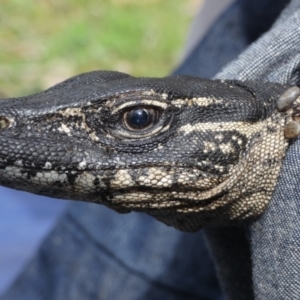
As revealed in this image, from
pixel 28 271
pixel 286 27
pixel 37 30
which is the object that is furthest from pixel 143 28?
pixel 286 27

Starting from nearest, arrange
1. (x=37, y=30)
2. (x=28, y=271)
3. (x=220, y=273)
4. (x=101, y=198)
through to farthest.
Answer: (x=101, y=198)
(x=220, y=273)
(x=28, y=271)
(x=37, y=30)

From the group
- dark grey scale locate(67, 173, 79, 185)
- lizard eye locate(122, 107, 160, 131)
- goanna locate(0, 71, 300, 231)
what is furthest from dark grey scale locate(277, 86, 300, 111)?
dark grey scale locate(67, 173, 79, 185)

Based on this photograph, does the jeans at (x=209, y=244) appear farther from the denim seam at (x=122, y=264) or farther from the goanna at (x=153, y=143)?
the goanna at (x=153, y=143)

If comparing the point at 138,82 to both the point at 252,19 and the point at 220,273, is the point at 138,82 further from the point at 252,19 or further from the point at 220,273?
the point at 252,19

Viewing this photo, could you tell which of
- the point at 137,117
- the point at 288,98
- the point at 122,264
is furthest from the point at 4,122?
the point at 122,264

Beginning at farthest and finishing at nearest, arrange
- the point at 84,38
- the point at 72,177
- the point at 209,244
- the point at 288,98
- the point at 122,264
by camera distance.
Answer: the point at 84,38 < the point at 122,264 < the point at 209,244 < the point at 288,98 < the point at 72,177

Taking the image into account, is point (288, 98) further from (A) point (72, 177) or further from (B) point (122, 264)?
(B) point (122, 264)
